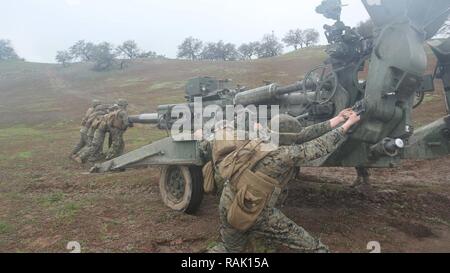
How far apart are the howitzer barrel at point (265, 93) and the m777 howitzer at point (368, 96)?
0.05 feet

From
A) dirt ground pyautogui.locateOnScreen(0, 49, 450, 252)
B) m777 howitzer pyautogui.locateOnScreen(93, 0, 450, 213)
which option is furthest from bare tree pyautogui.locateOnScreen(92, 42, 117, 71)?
m777 howitzer pyautogui.locateOnScreen(93, 0, 450, 213)

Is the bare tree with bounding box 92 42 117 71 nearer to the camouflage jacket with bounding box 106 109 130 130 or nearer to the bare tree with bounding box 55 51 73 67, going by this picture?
the bare tree with bounding box 55 51 73 67

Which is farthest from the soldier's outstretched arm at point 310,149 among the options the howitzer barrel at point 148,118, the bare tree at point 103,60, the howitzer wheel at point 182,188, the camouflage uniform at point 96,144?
the bare tree at point 103,60

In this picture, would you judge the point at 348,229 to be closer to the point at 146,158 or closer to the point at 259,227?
the point at 259,227

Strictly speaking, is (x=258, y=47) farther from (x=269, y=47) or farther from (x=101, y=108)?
(x=101, y=108)

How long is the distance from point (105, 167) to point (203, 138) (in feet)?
9.37

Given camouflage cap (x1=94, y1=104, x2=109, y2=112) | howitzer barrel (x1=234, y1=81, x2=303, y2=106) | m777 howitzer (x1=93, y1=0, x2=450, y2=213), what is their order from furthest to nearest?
camouflage cap (x1=94, y1=104, x2=109, y2=112)
howitzer barrel (x1=234, y1=81, x2=303, y2=106)
m777 howitzer (x1=93, y1=0, x2=450, y2=213)

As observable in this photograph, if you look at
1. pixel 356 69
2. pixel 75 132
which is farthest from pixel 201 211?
pixel 75 132

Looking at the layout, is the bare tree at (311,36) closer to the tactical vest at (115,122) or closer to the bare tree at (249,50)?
the bare tree at (249,50)

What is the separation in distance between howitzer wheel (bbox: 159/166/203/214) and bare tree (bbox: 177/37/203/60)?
71735 millimetres

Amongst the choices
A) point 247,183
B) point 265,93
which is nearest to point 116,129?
point 265,93

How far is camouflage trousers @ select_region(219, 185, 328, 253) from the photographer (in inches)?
185

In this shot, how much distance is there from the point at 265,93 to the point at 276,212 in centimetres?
325

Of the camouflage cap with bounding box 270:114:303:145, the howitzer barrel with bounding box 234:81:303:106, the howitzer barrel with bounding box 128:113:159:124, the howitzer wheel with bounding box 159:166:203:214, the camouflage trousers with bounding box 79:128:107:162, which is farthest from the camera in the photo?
the camouflage trousers with bounding box 79:128:107:162
